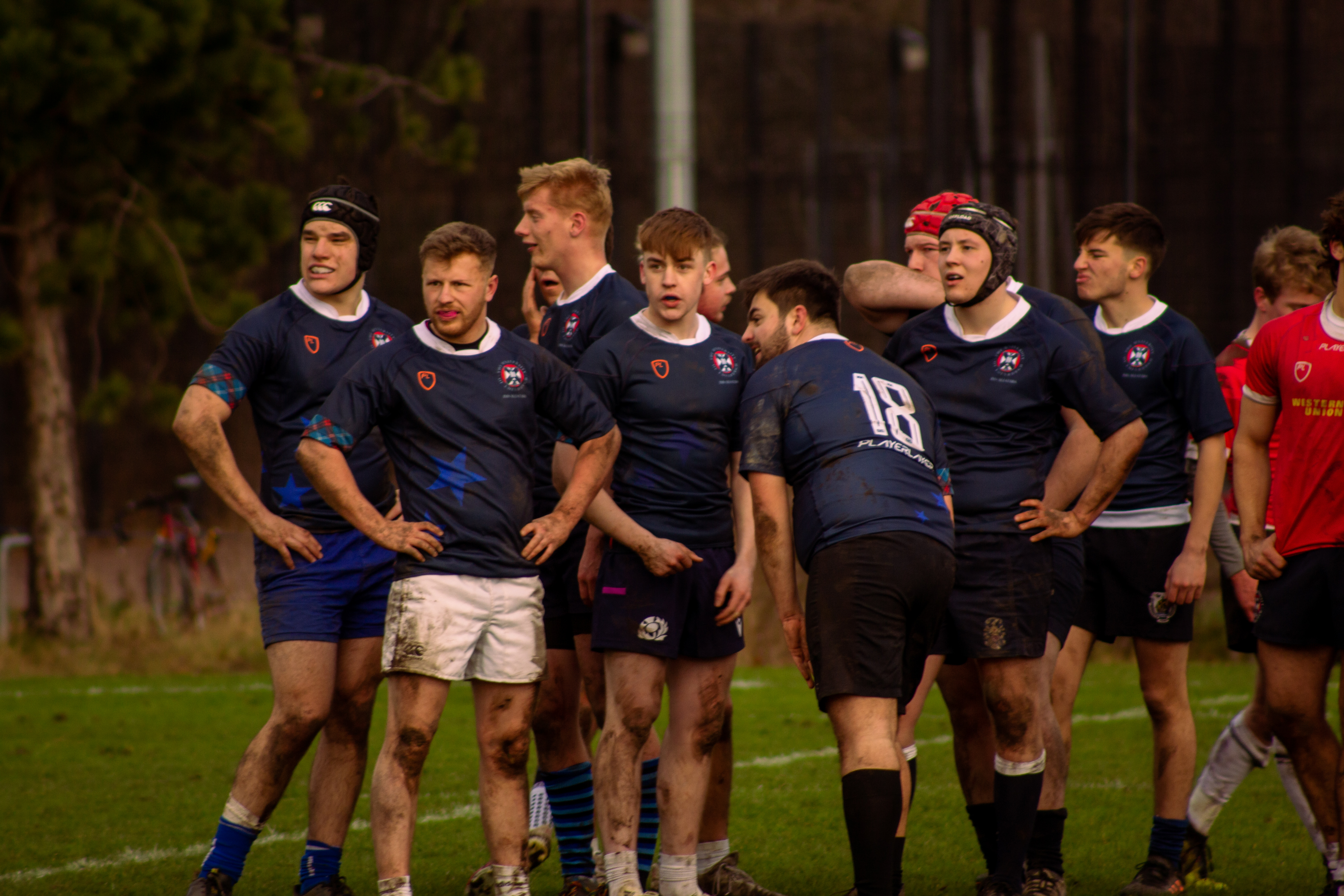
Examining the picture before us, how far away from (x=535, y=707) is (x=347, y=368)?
55.1 inches

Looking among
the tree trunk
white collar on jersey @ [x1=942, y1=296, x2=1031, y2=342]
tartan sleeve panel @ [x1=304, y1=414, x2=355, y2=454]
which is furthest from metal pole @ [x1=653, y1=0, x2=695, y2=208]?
tartan sleeve panel @ [x1=304, y1=414, x2=355, y2=454]

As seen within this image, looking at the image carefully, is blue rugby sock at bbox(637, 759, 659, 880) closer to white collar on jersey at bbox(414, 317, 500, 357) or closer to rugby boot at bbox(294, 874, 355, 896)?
rugby boot at bbox(294, 874, 355, 896)

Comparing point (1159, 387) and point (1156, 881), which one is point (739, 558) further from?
point (1156, 881)

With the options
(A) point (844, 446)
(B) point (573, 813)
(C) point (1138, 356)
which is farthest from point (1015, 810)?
(C) point (1138, 356)

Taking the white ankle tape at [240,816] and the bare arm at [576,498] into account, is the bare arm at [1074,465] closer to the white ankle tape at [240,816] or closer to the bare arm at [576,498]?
the bare arm at [576,498]

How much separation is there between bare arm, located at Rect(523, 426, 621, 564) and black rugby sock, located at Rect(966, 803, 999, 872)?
1.92m

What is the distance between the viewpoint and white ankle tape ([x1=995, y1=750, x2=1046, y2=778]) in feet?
16.0

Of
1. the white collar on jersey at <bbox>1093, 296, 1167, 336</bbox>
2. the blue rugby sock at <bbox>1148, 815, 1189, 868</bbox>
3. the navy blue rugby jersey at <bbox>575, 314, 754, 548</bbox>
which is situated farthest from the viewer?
the white collar on jersey at <bbox>1093, 296, 1167, 336</bbox>

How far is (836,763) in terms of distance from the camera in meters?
7.86

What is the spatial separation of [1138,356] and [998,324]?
39.5 inches

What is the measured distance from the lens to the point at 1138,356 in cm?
570

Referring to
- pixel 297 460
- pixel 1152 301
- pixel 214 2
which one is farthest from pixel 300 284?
pixel 214 2

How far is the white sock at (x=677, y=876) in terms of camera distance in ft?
15.9

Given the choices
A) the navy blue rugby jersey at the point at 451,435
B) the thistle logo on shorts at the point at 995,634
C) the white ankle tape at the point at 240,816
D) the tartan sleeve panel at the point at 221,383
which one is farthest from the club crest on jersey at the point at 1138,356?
the white ankle tape at the point at 240,816
